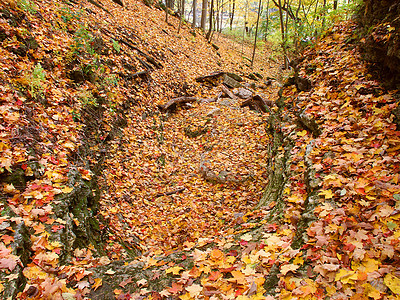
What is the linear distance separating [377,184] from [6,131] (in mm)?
5366

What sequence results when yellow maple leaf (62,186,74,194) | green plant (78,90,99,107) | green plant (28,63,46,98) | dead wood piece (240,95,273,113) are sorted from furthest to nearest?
dead wood piece (240,95,273,113) → green plant (78,90,99,107) → green plant (28,63,46,98) → yellow maple leaf (62,186,74,194)

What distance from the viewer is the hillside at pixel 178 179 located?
2486 mm

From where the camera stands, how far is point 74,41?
20.9 ft

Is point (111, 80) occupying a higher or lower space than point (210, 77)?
lower

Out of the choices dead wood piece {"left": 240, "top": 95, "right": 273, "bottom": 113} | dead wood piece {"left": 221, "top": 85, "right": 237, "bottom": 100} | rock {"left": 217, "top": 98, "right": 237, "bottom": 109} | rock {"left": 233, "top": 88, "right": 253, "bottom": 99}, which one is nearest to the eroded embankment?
dead wood piece {"left": 240, "top": 95, "right": 273, "bottom": 113}

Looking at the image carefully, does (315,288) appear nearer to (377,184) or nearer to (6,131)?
(377,184)

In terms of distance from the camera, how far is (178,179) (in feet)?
20.7

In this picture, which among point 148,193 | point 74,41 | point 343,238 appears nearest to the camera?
point 343,238

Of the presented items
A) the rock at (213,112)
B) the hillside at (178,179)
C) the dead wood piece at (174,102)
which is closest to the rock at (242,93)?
the dead wood piece at (174,102)

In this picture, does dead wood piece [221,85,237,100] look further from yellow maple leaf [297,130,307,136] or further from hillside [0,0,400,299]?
yellow maple leaf [297,130,307,136]

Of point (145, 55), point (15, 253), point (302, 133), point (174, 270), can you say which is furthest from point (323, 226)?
point (145, 55)

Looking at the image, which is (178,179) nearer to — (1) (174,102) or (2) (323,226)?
(1) (174,102)

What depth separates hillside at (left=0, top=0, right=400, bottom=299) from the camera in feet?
8.16

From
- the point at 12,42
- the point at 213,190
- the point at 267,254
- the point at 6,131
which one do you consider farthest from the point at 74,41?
the point at 267,254
